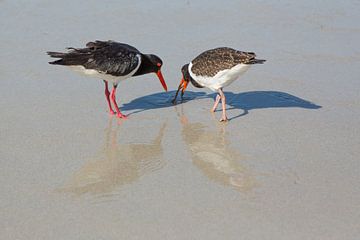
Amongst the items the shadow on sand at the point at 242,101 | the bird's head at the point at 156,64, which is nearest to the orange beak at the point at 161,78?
the bird's head at the point at 156,64

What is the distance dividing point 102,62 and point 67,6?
16.2ft

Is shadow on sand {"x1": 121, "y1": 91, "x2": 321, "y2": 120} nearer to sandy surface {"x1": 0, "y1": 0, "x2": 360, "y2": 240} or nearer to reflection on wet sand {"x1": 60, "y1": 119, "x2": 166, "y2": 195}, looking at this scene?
sandy surface {"x1": 0, "y1": 0, "x2": 360, "y2": 240}

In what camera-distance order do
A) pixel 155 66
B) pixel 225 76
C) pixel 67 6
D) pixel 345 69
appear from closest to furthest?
pixel 225 76
pixel 155 66
pixel 345 69
pixel 67 6

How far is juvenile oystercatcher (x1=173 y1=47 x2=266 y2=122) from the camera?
6.99 meters

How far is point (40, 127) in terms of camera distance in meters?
6.69

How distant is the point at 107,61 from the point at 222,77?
1.41m

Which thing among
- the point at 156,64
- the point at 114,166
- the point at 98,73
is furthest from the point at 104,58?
the point at 114,166

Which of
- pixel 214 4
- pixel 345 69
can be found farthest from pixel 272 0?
pixel 345 69

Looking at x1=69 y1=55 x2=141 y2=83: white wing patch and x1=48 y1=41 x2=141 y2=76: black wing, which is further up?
x1=48 y1=41 x2=141 y2=76: black wing

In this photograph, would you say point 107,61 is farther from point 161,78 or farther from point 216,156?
point 216,156

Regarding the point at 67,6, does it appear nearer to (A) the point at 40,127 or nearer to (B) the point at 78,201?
(A) the point at 40,127

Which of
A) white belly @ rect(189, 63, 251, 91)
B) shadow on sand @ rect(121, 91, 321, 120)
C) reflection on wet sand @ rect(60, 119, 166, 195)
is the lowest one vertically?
shadow on sand @ rect(121, 91, 321, 120)

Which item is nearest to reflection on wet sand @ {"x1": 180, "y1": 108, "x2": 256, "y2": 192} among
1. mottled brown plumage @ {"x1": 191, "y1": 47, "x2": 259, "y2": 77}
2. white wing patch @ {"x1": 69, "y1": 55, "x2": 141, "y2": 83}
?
mottled brown plumage @ {"x1": 191, "y1": 47, "x2": 259, "y2": 77}

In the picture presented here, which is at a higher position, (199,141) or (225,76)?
(225,76)
